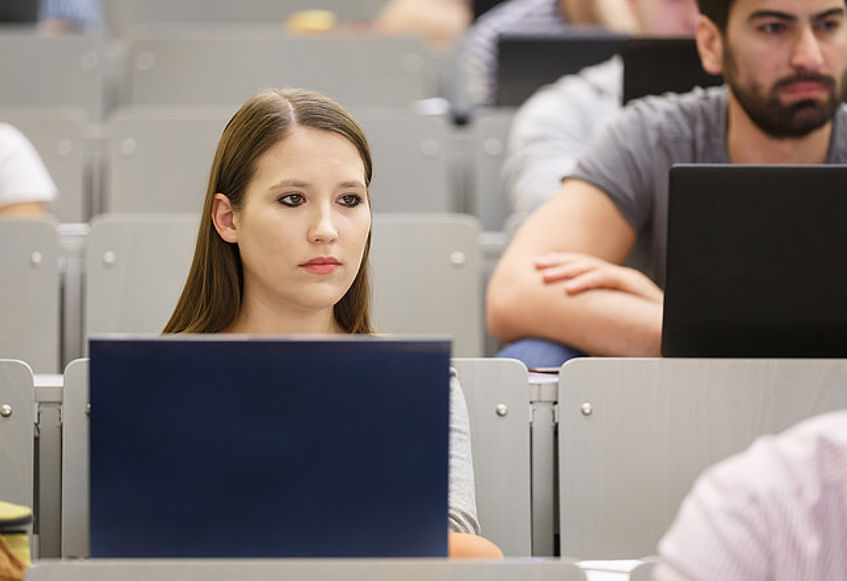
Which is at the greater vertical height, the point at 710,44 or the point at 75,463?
the point at 710,44

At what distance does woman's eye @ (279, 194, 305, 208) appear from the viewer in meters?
1.56

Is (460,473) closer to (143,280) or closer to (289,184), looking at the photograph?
(289,184)

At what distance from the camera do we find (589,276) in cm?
197

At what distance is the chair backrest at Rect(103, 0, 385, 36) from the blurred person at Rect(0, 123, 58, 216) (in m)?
3.27

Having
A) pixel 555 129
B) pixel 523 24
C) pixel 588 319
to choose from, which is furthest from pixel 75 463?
pixel 523 24

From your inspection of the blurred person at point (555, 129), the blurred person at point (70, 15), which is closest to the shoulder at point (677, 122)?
the blurred person at point (555, 129)

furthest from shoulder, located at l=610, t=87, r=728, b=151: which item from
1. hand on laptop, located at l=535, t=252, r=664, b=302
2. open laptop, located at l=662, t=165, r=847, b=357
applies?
open laptop, located at l=662, t=165, r=847, b=357

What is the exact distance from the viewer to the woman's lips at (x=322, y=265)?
1.55m

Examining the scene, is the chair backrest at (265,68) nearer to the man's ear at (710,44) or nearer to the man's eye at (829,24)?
the man's ear at (710,44)

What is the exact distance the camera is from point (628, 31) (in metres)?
3.76

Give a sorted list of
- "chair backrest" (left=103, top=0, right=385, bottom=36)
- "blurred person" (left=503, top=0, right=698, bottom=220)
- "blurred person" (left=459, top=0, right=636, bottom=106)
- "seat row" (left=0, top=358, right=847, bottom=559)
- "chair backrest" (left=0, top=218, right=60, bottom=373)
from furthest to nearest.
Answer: "chair backrest" (left=103, top=0, right=385, bottom=36)
"blurred person" (left=459, top=0, right=636, bottom=106)
"blurred person" (left=503, top=0, right=698, bottom=220)
"chair backrest" (left=0, top=218, right=60, bottom=373)
"seat row" (left=0, top=358, right=847, bottom=559)

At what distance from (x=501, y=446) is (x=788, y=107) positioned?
32.9 inches

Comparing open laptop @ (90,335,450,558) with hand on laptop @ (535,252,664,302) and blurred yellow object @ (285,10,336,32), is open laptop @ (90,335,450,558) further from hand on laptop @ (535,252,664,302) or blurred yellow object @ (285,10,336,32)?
blurred yellow object @ (285,10,336,32)

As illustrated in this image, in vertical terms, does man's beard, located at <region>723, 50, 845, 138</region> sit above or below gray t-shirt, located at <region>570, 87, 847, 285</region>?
above
